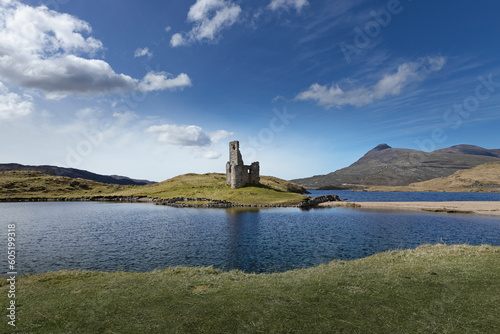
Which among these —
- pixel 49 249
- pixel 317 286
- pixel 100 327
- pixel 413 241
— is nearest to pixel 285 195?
pixel 413 241

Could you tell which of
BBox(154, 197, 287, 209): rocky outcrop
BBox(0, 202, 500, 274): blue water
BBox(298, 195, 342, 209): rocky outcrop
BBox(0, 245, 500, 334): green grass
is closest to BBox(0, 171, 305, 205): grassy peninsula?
BBox(154, 197, 287, 209): rocky outcrop

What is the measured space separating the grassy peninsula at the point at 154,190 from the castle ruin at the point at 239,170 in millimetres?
4432

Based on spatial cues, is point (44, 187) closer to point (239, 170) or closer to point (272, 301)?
point (239, 170)

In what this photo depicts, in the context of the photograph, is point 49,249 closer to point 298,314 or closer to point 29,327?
point 29,327

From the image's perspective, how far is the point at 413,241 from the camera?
3588cm

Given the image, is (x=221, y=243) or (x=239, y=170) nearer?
(x=221, y=243)

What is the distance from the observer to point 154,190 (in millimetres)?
144625

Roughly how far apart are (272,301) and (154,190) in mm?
144347

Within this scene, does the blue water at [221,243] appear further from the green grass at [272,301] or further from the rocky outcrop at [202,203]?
the rocky outcrop at [202,203]

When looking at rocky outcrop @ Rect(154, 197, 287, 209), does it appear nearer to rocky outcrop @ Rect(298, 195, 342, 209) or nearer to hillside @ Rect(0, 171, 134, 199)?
rocky outcrop @ Rect(298, 195, 342, 209)

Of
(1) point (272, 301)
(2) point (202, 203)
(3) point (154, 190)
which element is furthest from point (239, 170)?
(1) point (272, 301)

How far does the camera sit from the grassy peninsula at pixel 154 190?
9785 centimetres

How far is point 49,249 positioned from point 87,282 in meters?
21.9

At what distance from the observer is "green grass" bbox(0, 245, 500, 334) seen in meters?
9.96
